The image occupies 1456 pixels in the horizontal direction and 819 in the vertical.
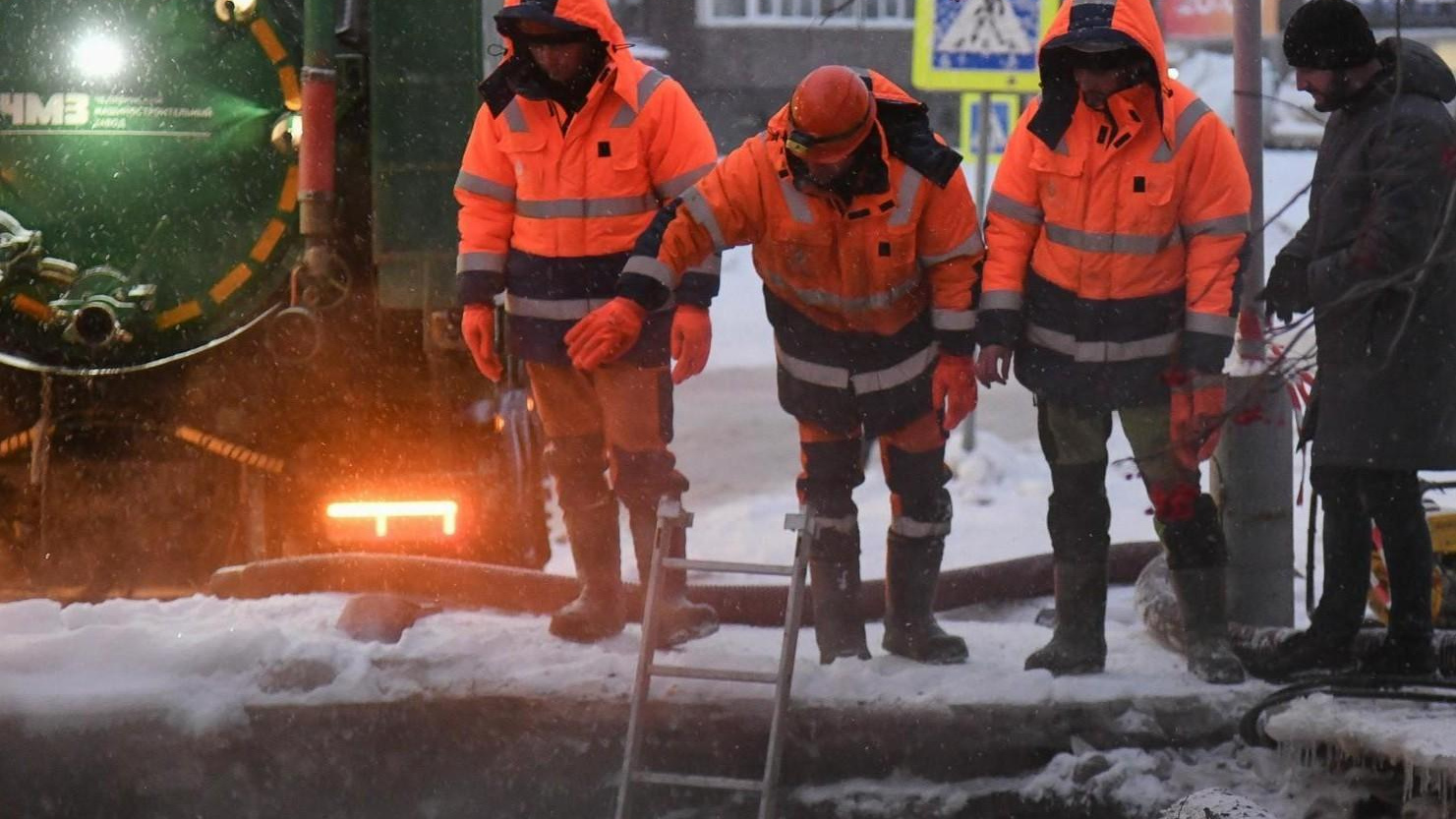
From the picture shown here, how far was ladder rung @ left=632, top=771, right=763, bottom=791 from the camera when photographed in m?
4.34

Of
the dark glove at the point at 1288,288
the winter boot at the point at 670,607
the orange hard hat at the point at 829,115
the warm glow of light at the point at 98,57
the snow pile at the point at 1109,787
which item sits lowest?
the snow pile at the point at 1109,787

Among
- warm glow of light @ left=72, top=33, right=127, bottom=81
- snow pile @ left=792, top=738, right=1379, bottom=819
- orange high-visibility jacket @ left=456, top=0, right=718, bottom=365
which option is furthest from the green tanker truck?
snow pile @ left=792, top=738, right=1379, bottom=819

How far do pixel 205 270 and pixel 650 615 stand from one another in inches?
59.4

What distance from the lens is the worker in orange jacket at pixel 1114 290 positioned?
4.60 metres

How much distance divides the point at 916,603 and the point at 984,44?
4.63 meters

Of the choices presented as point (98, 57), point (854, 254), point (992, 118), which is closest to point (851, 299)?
point (854, 254)

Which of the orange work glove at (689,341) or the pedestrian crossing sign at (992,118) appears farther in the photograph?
the pedestrian crossing sign at (992,118)

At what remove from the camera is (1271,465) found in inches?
205

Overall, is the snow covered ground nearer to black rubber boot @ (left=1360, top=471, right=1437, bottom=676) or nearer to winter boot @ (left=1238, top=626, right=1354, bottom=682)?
winter boot @ (left=1238, top=626, right=1354, bottom=682)

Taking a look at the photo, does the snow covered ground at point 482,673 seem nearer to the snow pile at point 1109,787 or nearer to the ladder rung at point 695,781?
the snow pile at point 1109,787

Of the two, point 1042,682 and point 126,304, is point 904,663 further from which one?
point 126,304

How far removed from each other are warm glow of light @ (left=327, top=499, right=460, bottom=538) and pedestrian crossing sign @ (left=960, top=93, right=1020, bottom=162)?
499cm

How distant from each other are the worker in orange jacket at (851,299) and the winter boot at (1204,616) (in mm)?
528

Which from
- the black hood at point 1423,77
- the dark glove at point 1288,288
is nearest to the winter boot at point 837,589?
the dark glove at point 1288,288
